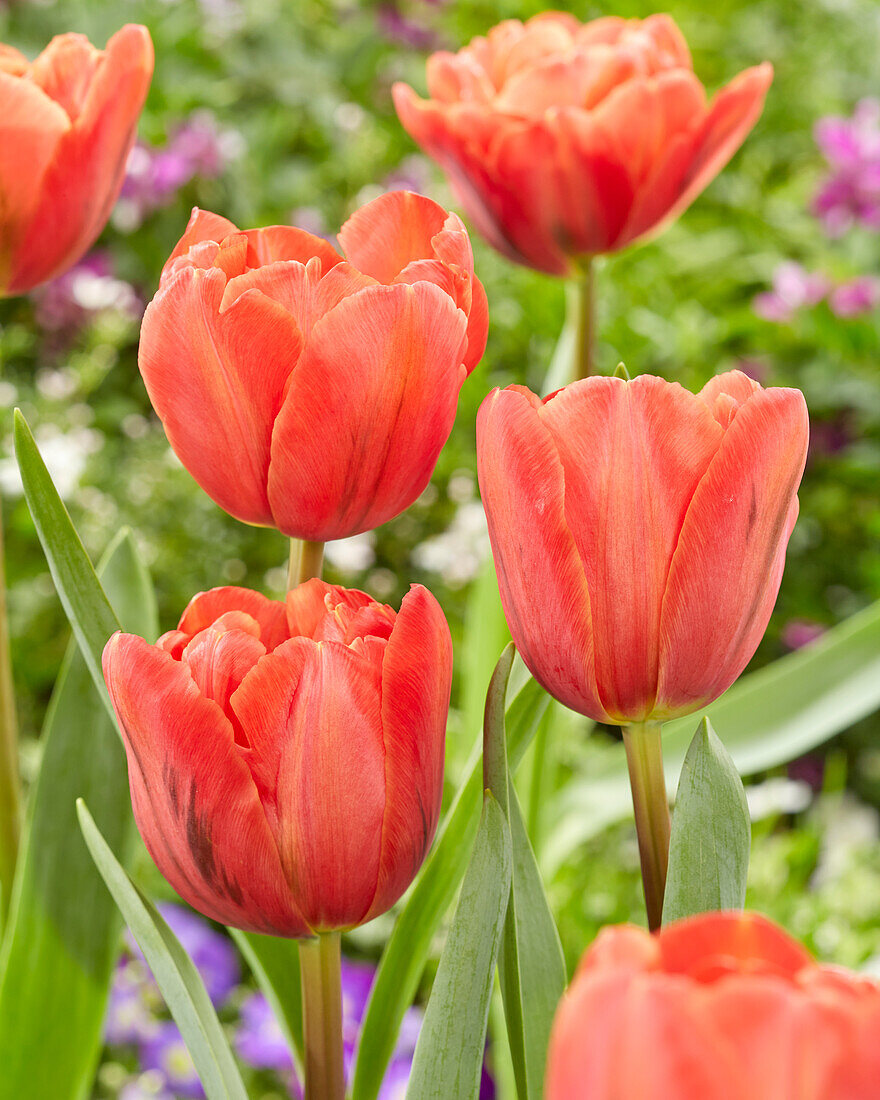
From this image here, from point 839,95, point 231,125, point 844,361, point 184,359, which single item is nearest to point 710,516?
point 184,359

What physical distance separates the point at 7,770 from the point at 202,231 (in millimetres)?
247

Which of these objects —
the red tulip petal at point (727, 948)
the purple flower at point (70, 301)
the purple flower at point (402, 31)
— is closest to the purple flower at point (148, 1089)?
the red tulip petal at point (727, 948)

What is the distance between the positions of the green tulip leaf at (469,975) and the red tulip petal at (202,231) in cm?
18

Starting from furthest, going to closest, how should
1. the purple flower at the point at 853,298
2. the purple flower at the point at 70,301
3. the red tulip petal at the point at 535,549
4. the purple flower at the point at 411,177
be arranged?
the purple flower at the point at 411,177 < the purple flower at the point at 70,301 < the purple flower at the point at 853,298 < the red tulip petal at the point at 535,549

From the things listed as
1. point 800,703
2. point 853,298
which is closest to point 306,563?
point 800,703

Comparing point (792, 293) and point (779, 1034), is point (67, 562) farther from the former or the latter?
point (792, 293)

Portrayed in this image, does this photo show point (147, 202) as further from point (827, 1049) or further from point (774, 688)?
point (827, 1049)

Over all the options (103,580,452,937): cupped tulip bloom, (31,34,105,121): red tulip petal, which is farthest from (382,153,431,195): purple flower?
(103,580,452,937): cupped tulip bloom

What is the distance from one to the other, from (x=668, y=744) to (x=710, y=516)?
53 cm

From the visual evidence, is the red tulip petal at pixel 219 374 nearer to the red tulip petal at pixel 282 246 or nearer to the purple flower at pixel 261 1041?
the red tulip petal at pixel 282 246

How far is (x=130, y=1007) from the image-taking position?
94 centimetres

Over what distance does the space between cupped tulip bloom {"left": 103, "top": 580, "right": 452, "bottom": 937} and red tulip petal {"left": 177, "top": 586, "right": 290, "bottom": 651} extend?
2 centimetres

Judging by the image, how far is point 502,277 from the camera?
1.92 meters

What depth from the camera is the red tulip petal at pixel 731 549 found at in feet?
0.97
